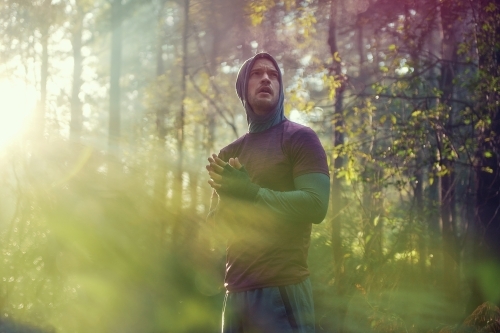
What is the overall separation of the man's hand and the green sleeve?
0.17 ft

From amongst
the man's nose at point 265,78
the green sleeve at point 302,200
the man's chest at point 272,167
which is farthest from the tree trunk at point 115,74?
the green sleeve at point 302,200

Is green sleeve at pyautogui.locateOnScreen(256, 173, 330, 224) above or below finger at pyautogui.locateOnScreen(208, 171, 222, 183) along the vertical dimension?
below

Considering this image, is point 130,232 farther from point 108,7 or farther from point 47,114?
point 108,7

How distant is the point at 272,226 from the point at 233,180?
32 centimetres

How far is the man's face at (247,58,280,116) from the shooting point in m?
3.13

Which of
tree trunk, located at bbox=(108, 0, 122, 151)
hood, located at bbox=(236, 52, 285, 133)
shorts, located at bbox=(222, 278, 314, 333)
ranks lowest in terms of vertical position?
shorts, located at bbox=(222, 278, 314, 333)

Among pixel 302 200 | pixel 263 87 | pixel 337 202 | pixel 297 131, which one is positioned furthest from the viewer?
pixel 337 202

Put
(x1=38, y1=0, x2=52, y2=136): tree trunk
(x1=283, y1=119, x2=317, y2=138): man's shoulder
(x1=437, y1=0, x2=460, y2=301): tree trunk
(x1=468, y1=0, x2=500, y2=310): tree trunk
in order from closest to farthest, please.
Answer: (x1=283, y1=119, x2=317, y2=138): man's shoulder, (x1=468, y1=0, x2=500, y2=310): tree trunk, (x1=437, y1=0, x2=460, y2=301): tree trunk, (x1=38, y1=0, x2=52, y2=136): tree trunk

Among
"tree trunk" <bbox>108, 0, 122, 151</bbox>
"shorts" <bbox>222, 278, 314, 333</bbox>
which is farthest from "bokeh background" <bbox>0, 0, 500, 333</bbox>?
"tree trunk" <bbox>108, 0, 122, 151</bbox>

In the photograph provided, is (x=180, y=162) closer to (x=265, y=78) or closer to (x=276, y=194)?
(x=265, y=78)

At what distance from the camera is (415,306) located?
7074 millimetres

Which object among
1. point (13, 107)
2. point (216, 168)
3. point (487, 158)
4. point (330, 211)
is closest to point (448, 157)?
point (487, 158)

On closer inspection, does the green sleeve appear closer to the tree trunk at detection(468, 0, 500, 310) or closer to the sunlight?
the tree trunk at detection(468, 0, 500, 310)

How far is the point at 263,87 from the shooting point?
3150mm
